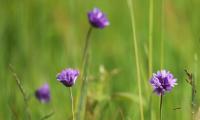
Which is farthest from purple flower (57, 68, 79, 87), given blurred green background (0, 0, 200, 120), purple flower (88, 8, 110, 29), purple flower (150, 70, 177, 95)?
purple flower (88, 8, 110, 29)

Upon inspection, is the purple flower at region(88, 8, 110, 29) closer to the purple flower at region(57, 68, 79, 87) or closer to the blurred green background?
the blurred green background

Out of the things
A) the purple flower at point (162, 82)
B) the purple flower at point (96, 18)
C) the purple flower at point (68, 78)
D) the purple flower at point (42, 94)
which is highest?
the purple flower at point (96, 18)

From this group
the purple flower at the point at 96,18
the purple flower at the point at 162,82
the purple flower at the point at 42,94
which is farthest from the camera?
the purple flower at the point at 42,94

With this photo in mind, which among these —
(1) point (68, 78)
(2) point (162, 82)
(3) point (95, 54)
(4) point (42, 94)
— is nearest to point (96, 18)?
(4) point (42, 94)

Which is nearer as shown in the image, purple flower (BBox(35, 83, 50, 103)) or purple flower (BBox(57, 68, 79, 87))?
purple flower (BBox(57, 68, 79, 87))

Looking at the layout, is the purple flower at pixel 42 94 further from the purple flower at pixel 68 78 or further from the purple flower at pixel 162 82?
the purple flower at pixel 162 82

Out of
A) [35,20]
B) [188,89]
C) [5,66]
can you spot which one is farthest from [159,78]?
[35,20]

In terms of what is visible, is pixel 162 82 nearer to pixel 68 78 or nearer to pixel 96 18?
pixel 68 78

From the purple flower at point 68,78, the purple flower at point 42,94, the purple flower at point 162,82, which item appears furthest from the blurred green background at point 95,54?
the purple flower at point 162,82
